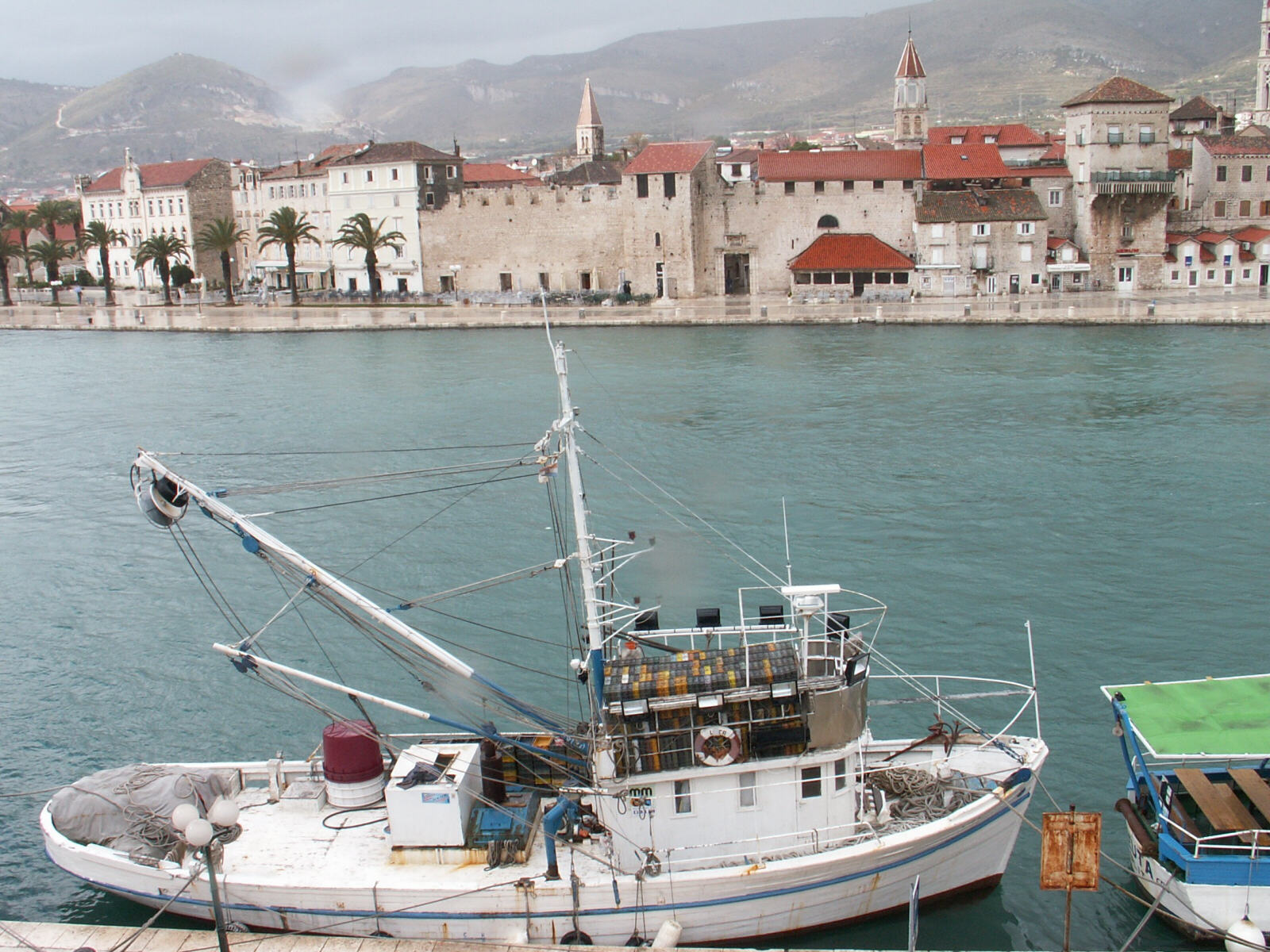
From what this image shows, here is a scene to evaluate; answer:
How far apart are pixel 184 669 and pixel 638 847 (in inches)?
442

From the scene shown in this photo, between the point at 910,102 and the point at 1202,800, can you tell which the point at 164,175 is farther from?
the point at 1202,800

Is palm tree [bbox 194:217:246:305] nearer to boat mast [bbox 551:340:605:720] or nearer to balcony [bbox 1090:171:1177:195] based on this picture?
balcony [bbox 1090:171:1177:195]

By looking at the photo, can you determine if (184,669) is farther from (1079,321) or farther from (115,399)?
(1079,321)

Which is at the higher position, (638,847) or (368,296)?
(368,296)

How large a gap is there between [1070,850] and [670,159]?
60.4m

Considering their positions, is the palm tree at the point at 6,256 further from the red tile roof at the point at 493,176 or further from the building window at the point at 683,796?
the building window at the point at 683,796

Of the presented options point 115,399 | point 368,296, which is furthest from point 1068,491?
point 368,296

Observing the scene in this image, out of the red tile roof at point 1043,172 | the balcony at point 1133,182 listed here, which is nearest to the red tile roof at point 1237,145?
the balcony at point 1133,182

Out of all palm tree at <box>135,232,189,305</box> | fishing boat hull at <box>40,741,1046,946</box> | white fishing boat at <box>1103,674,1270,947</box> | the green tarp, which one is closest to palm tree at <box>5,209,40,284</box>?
palm tree at <box>135,232,189,305</box>

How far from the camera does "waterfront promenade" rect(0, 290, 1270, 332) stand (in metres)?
58.2

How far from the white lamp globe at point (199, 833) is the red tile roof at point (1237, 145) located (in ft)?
235

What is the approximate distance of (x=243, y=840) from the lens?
1344cm

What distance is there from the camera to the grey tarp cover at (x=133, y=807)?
44.7 ft

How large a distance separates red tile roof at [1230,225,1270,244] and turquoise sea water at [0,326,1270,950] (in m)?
14.8
